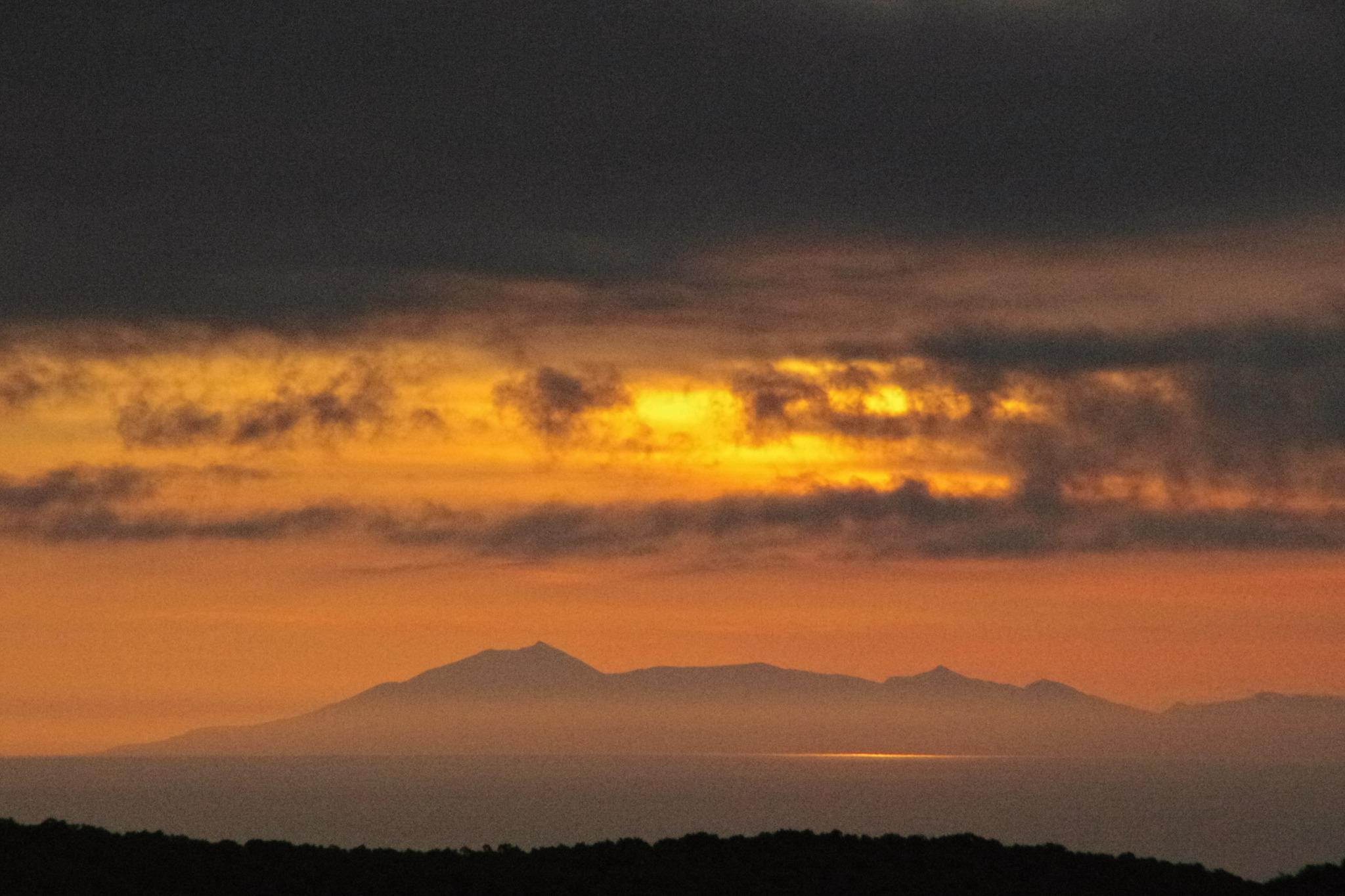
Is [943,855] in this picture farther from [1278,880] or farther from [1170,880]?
[1278,880]

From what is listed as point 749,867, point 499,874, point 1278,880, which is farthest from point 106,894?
point 1278,880

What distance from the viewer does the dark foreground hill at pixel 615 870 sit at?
3812 cm

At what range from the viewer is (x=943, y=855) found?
41.6 metres

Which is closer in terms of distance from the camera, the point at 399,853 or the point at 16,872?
the point at 16,872

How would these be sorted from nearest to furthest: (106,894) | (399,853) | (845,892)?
(106,894), (845,892), (399,853)

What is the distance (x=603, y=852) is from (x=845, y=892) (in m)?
6.50

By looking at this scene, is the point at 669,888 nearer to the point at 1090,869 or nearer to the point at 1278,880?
the point at 1090,869

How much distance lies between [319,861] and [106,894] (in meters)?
5.13

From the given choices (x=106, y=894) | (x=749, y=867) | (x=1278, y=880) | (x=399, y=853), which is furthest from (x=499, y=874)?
(x=1278, y=880)

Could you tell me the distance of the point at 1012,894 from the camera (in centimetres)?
3888

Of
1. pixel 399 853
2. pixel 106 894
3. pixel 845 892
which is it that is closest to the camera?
pixel 106 894

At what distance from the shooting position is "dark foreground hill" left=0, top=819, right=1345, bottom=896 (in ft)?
125

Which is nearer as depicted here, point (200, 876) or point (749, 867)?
point (200, 876)

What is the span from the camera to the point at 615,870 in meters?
40.2
